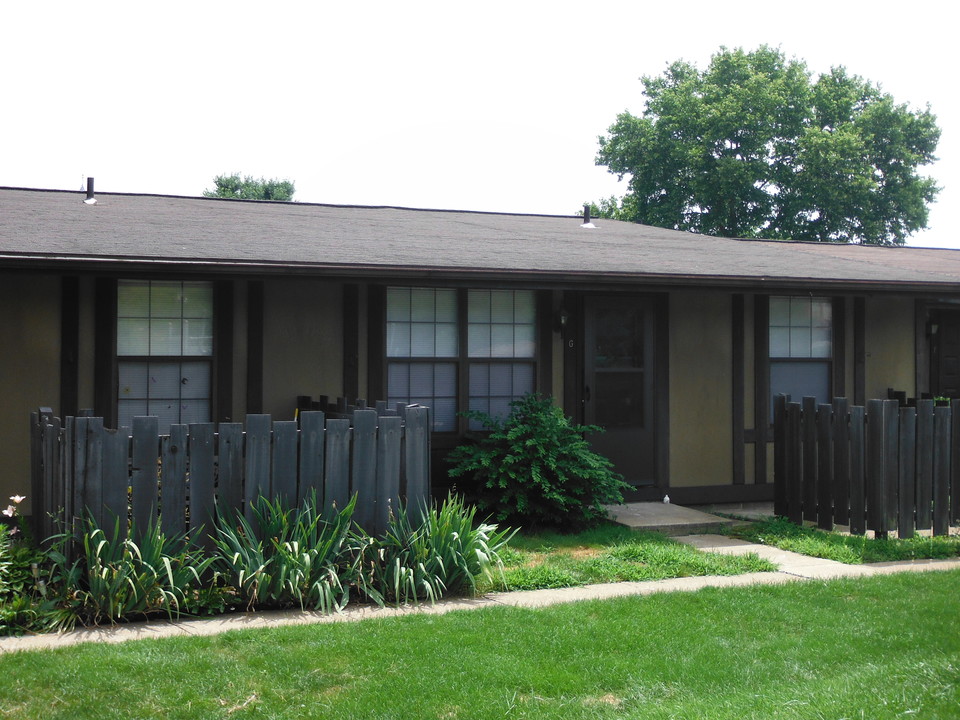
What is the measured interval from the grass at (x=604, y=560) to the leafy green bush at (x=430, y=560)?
0.35 meters

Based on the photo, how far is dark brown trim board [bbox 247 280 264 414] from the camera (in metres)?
9.00

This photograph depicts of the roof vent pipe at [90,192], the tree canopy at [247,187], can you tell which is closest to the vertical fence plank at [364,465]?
the roof vent pipe at [90,192]

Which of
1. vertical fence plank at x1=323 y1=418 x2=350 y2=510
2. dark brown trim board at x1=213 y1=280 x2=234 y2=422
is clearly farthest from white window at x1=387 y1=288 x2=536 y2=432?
vertical fence plank at x1=323 y1=418 x2=350 y2=510

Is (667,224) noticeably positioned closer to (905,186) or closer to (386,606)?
(905,186)

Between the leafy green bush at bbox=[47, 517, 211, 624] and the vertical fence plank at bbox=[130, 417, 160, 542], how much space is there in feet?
0.28

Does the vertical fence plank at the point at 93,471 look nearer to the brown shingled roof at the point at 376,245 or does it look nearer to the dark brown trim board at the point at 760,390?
the brown shingled roof at the point at 376,245

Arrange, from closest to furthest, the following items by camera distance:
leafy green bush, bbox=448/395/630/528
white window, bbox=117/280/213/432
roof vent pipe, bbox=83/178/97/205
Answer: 1. leafy green bush, bbox=448/395/630/528
2. white window, bbox=117/280/213/432
3. roof vent pipe, bbox=83/178/97/205

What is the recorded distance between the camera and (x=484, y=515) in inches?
357

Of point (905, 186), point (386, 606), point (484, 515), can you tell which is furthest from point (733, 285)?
point (905, 186)

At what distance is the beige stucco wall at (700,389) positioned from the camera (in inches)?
417

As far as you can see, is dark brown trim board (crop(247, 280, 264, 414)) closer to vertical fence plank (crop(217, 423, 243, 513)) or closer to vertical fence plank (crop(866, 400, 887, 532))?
vertical fence plank (crop(217, 423, 243, 513))

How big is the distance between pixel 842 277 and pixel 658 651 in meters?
6.20

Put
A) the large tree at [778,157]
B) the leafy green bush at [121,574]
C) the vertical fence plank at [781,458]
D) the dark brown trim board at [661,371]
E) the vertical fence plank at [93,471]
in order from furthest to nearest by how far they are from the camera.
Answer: the large tree at [778,157] → the dark brown trim board at [661,371] → the vertical fence plank at [781,458] → the vertical fence plank at [93,471] → the leafy green bush at [121,574]

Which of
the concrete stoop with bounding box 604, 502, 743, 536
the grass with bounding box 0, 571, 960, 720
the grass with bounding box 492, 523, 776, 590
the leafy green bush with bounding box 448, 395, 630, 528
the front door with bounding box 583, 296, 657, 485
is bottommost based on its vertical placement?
the grass with bounding box 0, 571, 960, 720
